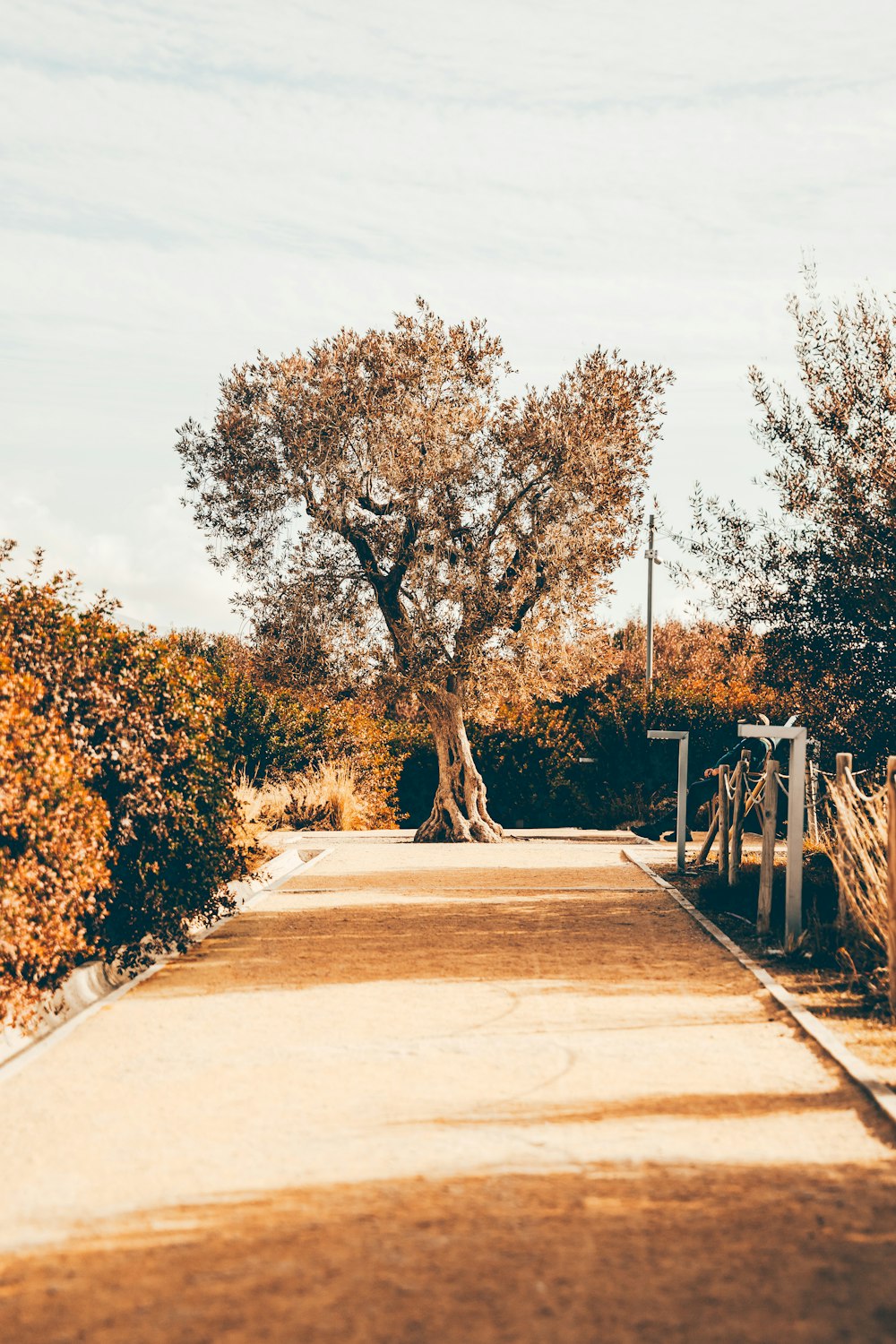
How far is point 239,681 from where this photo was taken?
2530 cm

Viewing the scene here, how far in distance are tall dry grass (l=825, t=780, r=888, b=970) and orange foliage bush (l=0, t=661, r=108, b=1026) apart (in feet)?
15.5

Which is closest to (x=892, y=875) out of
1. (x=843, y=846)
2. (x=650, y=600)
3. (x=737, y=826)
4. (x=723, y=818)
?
(x=843, y=846)

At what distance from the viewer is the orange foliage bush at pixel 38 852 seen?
24.3 ft

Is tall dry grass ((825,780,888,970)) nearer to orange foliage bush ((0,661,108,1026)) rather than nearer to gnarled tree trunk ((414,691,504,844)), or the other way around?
orange foliage bush ((0,661,108,1026))

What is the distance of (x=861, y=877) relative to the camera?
951cm

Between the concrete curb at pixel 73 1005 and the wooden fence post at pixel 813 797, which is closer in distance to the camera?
the concrete curb at pixel 73 1005

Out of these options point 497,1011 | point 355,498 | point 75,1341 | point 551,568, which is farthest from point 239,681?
point 75,1341

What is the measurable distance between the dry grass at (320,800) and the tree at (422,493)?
408cm

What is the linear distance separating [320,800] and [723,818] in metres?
11.9

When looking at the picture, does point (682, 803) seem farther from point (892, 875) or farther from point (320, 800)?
point (320, 800)

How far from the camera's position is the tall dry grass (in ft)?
29.6

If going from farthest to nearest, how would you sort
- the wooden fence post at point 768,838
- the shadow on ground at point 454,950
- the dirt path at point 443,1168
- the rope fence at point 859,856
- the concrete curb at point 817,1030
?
1. the wooden fence post at point 768,838
2. the shadow on ground at point 454,950
3. the rope fence at point 859,856
4. the concrete curb at point 817,1030
5. the dirt path at point 443,1168

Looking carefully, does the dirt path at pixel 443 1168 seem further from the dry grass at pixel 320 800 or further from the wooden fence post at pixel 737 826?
the dry grass at pixel 320 800

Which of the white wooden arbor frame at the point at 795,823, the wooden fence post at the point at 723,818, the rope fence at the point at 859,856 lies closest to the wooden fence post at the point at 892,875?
the rope fence at the point at 859,856
